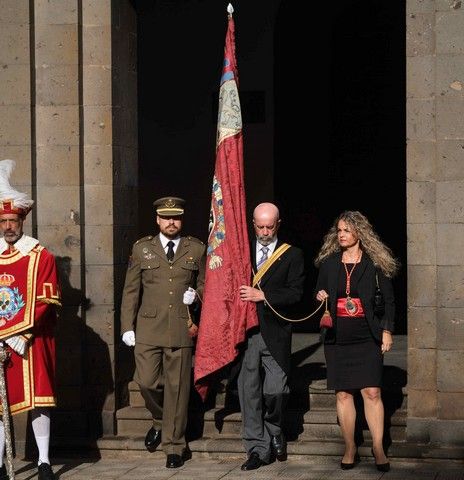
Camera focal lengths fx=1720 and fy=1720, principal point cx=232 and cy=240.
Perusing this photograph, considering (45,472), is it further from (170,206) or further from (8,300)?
(170,206)

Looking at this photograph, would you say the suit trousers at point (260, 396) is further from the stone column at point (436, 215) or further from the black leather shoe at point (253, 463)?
the stone column at point (436, 215)

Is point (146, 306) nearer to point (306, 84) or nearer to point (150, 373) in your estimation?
point (150, 373)

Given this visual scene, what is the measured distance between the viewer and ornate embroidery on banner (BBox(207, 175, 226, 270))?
1269cm

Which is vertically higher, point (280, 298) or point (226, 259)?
point (226, 259)

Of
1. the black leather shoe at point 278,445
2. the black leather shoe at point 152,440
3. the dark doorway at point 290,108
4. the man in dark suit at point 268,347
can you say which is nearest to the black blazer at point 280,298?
the man in dark suit at point 268,347

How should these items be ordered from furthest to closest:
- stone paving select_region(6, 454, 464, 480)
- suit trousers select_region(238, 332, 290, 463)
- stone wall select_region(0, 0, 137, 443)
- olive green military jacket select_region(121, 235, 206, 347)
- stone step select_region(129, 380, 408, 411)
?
stone wall select_region(0, 0, 137, 443)
stone step select_region(129, 380, 408, 411)
olive green military jacket select_region(121, 235, 206, 347)
suit trousers select_region(238, 332, 290, 463)
stone paving select_region(6, 454, 464, 480)

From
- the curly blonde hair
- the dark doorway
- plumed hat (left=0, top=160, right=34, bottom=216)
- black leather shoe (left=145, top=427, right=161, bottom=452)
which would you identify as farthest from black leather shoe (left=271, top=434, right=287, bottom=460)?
the dark doorway

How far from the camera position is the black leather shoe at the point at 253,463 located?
40.6ft

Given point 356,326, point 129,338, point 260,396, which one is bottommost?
point 260,396

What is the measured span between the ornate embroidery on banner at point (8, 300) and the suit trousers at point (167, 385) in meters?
1.15

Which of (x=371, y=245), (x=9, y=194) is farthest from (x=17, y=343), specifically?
(x=371, y=245)

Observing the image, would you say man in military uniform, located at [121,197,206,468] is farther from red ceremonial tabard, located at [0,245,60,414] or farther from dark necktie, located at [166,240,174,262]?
red ceremonial tabard, located at [0,245,60,414]

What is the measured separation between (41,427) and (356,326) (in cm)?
238

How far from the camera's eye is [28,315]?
12.2m
